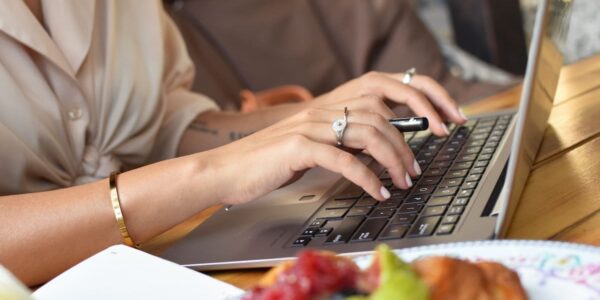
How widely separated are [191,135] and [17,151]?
349 mm

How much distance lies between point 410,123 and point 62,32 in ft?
1.89

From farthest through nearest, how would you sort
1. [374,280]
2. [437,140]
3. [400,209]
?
1. [437,140]
2. [400,209]
3. [374,280]

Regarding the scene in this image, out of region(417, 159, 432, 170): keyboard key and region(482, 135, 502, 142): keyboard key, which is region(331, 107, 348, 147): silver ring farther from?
region(482, 135, 502, 142): keyboard key

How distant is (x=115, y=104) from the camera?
1.26 metres

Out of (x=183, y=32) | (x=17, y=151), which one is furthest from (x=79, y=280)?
(x=183, y=32)

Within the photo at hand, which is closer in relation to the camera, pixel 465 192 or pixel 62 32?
pixel 465 192

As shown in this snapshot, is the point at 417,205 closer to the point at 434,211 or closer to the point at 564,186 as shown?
the point at 434,211

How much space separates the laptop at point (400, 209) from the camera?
663mm

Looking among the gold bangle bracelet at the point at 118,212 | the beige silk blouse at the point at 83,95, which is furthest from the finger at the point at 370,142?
the beige silk blouse at the point at 83,95

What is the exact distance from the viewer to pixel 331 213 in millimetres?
803

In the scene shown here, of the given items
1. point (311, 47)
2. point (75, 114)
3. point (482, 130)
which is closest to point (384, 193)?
point (482, 130)

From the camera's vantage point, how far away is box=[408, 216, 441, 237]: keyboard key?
0.69 meters

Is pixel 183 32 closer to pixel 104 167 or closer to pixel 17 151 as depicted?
pixel 104 167

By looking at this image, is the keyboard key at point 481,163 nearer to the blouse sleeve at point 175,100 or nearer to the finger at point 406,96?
the finger at point 406,96
